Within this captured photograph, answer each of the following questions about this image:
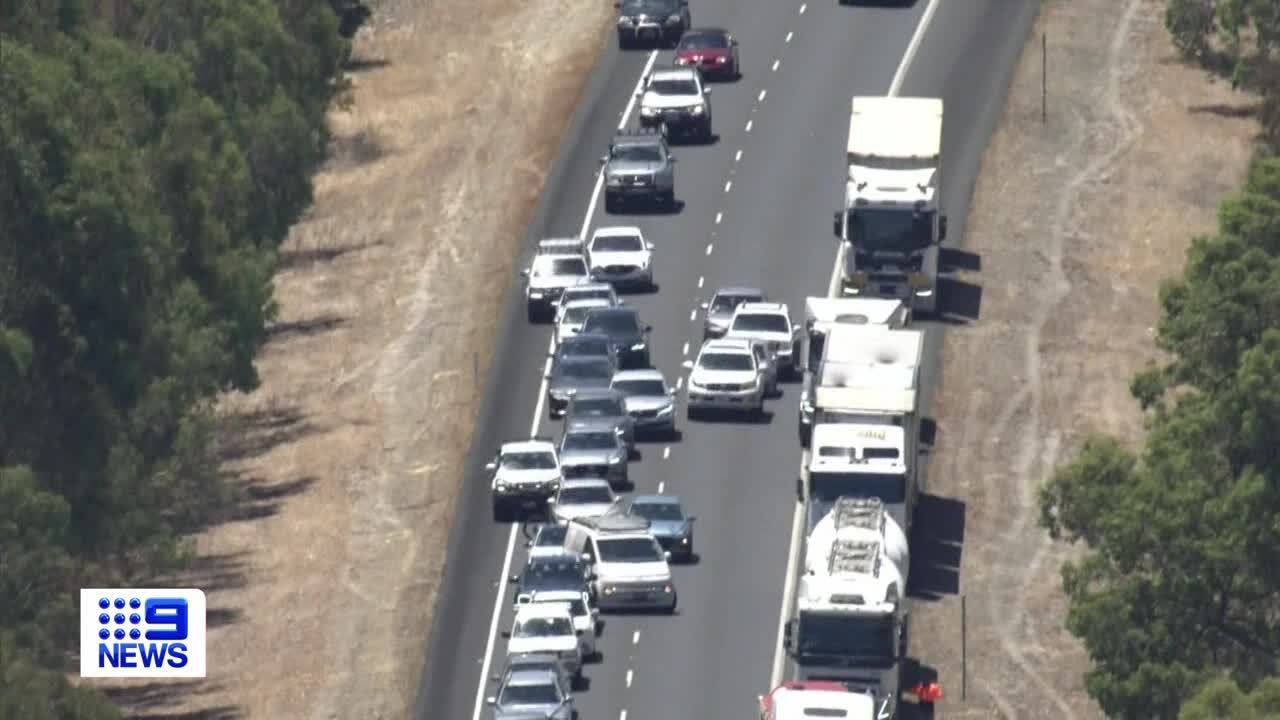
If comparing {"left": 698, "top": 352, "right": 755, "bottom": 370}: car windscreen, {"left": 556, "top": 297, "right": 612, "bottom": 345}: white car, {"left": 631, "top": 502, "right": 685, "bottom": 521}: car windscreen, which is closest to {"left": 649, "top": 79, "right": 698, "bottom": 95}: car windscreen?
{"left": 556, "top": 297, "right": 612, "bottom": 345}: white car

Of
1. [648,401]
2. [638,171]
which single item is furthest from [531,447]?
[638,171]

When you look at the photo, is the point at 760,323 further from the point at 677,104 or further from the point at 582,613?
the point at 582,613

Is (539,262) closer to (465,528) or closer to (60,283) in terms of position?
(465,528)

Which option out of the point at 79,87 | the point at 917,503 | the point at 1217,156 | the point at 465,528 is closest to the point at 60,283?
the point at 79,87

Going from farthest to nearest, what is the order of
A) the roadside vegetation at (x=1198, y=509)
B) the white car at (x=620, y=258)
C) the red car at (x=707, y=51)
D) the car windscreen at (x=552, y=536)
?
1. the red car at (x=707, y=51)
2. the white car at (x=620, y=258)
3. the car windscreen at (x=552, y=536)
4. the roadside vegetation at (x=1198, y=509)

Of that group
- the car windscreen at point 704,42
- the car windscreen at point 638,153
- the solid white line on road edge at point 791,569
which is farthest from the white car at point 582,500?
the car windscreen at point 704,42

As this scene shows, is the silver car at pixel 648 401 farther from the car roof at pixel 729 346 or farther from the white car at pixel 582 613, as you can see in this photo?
the white car at pixel 582 613
